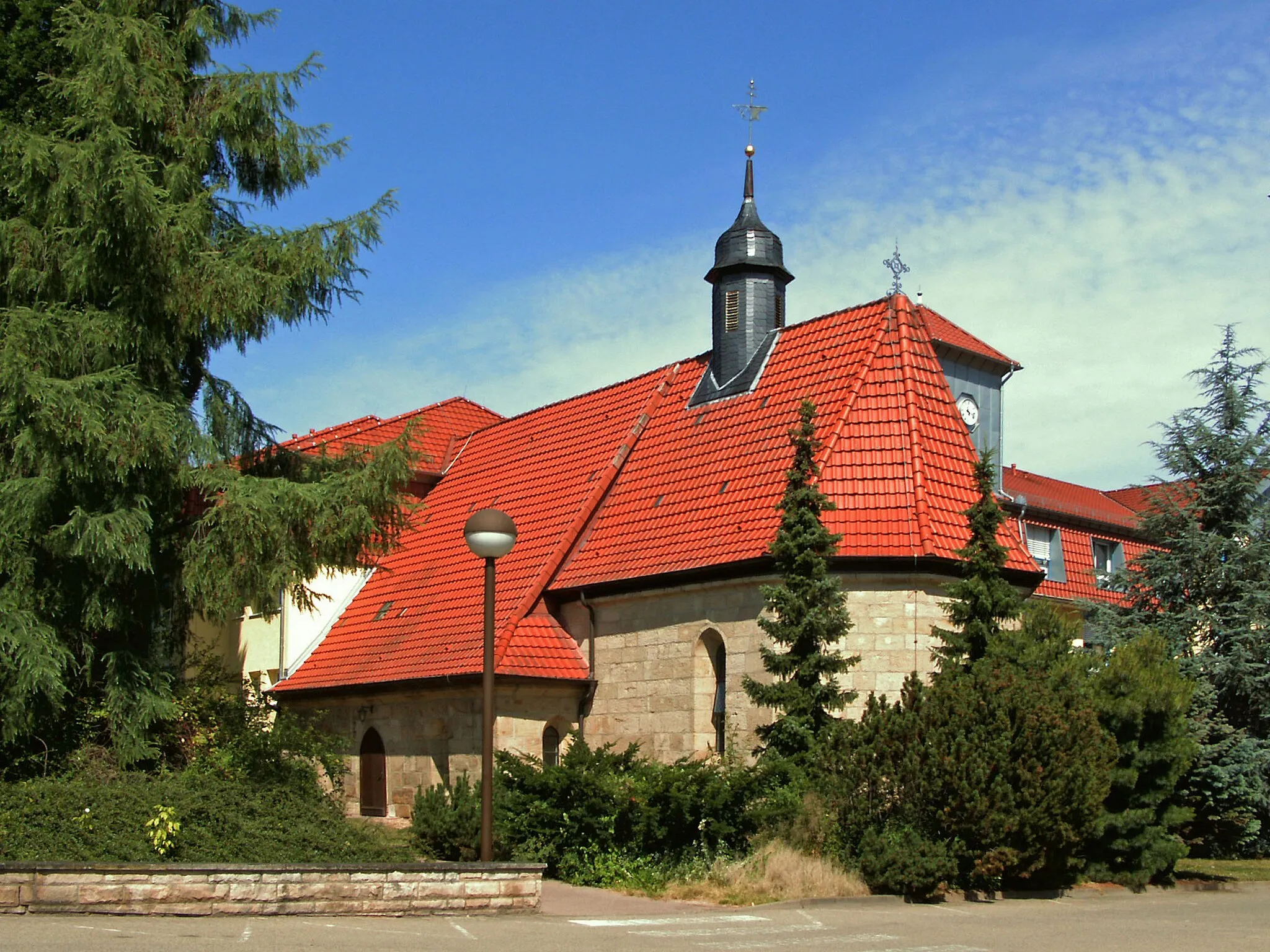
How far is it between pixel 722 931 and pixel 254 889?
407 centimetres

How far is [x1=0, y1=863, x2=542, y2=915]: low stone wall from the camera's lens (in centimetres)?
1159

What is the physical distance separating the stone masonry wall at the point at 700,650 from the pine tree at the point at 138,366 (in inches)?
211

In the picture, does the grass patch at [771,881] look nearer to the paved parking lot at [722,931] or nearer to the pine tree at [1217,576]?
the paved parking lot at [722,931]

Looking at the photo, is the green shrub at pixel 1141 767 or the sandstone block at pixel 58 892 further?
the green shrub at pixel 1141 767

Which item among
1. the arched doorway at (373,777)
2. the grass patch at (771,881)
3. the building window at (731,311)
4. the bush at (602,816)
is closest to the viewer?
the grass patch at (771,881)

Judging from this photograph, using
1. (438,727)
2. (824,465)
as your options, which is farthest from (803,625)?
(438,727)

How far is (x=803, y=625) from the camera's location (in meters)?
16.6

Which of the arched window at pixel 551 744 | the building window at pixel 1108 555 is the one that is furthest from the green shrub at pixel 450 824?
the building window at pixel 1108 555

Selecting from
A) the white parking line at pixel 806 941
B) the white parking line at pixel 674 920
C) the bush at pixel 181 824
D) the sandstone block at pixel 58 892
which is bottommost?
the white parking line at pixel 674 920

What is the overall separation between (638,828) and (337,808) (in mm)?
3351

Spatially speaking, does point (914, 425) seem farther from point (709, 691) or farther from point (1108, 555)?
point (1108, 555)

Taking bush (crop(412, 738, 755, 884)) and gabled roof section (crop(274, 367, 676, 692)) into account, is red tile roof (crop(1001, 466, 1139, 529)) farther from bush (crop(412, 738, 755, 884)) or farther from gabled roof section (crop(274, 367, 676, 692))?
bush (crop(412, 738, 755, 884))

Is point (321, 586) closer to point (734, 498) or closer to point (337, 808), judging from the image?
point (734, 498)

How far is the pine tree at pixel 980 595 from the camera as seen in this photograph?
54.3 ft
